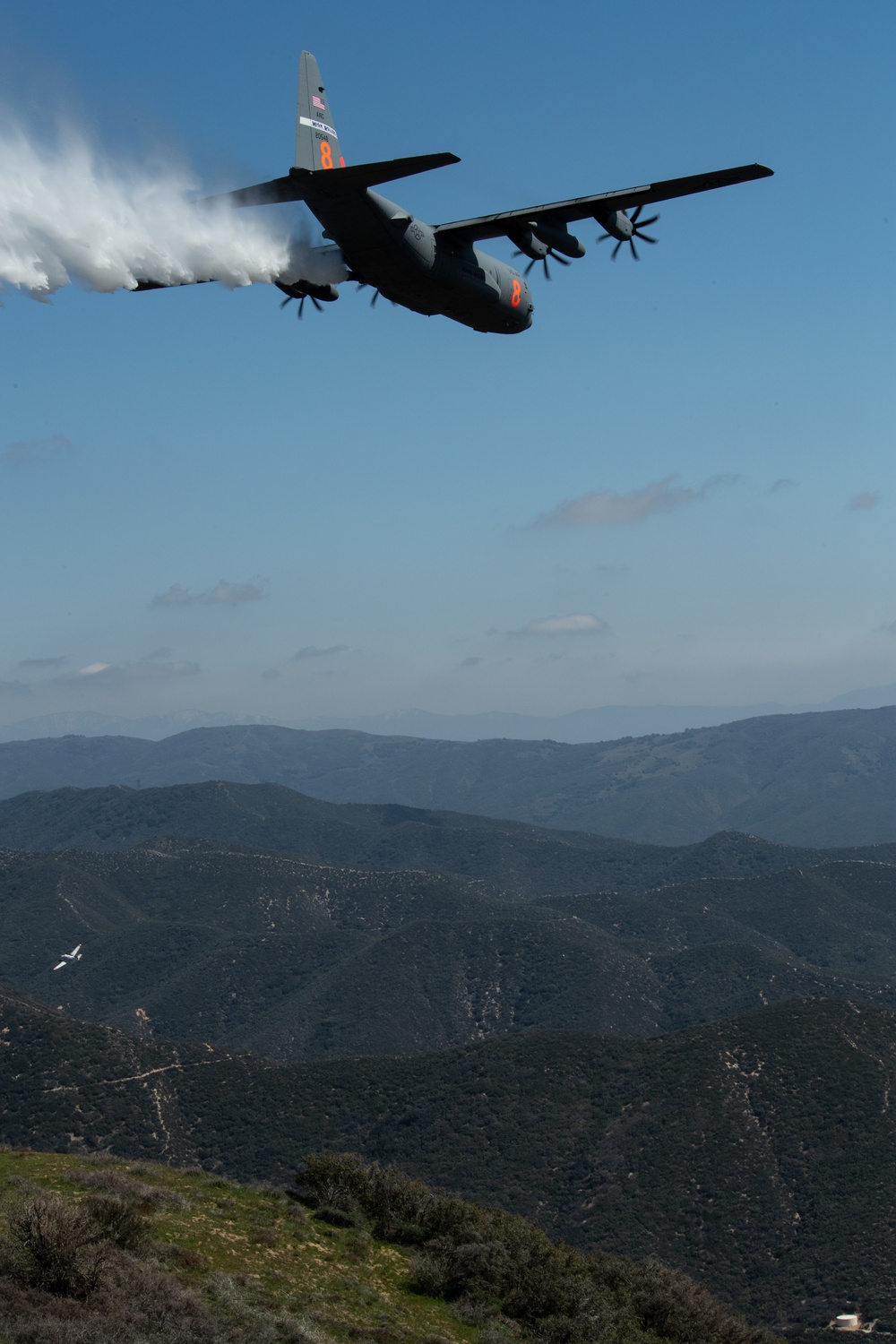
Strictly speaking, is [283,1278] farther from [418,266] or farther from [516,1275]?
[418,266]

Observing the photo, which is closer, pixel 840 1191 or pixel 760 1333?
pixel 760 1333

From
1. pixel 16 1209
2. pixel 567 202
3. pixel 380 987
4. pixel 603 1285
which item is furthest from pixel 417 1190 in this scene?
pixel 380 987

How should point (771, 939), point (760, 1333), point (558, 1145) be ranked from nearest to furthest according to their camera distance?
point (760, 1333)
point (558, 1145)
point (771, 939)

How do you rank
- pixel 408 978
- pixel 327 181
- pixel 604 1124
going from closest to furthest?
pixel 327 181
pixel 604 1124
pixel 408 978

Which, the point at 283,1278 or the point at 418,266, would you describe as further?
the point at 418,266

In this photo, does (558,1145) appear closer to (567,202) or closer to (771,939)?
(567,202)

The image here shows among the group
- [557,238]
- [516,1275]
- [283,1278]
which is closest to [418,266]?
[557,238]

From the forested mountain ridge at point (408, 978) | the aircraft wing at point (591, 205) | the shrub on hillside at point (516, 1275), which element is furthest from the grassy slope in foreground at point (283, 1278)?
the forested mountain ridge at point (408, 978)

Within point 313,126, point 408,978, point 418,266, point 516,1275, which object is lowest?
point 408,978
